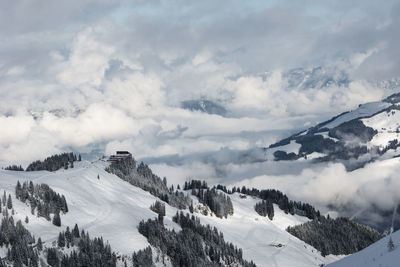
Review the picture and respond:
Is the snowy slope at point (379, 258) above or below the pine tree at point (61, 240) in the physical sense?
above

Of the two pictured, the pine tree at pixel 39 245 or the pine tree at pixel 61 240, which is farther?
the pine tree at pixel 61 240

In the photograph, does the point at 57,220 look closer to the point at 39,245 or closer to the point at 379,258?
the point at 39,245

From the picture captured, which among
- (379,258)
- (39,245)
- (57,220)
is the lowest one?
(39,245)

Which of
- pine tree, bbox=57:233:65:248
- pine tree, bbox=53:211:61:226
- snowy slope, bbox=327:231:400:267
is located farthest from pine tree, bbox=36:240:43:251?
snowy slope, bbox=327:231:400:267

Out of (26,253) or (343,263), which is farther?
(26,253)

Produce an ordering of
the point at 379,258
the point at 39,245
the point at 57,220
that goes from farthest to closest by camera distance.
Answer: the point at 57,220 < the point at 39,245 < the point at 379,258

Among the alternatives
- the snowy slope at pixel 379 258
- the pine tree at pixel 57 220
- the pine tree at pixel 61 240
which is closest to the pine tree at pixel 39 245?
the pine tree at pixel 61 240

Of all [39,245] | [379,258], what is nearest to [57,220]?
[39,245]

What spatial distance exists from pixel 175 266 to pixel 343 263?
154201 mm

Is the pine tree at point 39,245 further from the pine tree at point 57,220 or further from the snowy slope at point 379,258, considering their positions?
the snowy slope at point 379,258

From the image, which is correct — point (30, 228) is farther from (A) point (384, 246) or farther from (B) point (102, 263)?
(A) point (384, 246)

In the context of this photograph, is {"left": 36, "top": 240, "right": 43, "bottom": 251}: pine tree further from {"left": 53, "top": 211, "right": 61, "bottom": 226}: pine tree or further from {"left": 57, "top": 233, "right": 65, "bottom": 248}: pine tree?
{"left": 53, "top": 211, "right": 61, "bottom": 226}: pine tree

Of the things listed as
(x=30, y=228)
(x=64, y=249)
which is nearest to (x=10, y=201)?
(x=30, y=228)

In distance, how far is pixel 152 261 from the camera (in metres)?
188
